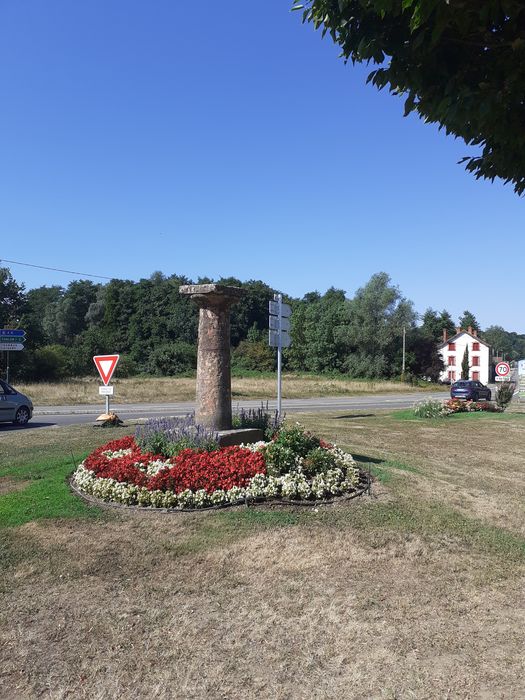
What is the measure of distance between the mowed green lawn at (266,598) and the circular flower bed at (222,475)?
226 mm

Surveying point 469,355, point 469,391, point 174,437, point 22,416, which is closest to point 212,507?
point 174,437

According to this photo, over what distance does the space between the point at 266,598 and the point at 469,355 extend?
87.3 meters

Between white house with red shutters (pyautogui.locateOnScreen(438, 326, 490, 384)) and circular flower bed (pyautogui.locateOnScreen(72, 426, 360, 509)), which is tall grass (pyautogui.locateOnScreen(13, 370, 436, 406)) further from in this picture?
white house with red shutters (pyautogui.locateOnScreen(438, 326, 490, 384))

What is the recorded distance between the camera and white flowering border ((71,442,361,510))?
5926 mm

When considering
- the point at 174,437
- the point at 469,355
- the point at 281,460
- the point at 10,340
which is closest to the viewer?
the point at 281,460

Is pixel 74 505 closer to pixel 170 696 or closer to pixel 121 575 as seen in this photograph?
pixel 121 575

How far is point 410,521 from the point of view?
5812 millimetres

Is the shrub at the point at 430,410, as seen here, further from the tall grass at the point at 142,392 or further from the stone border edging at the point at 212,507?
the tall grass at the point at 142,392

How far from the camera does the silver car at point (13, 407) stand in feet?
53.8

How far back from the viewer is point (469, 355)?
85.4 meters

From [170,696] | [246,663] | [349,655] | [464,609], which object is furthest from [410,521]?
[170,696]

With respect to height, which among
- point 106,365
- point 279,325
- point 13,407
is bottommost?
point 13,407

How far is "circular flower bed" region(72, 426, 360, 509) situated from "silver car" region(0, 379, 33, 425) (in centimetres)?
1057

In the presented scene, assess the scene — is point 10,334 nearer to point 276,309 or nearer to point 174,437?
point 276,309
